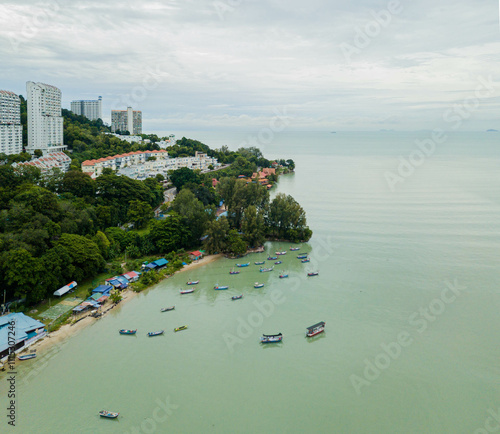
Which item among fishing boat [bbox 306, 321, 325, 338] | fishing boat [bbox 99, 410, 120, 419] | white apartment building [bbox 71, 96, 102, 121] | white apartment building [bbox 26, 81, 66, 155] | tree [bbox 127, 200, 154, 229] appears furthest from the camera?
white apartment building [bbox 71, 96, 102, 121]

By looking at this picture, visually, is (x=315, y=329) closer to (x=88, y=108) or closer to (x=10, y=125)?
(x=10, y=125)

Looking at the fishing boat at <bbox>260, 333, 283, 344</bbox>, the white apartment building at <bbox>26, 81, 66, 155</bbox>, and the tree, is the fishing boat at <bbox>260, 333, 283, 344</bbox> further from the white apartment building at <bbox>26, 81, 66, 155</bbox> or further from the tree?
the white apartment building at <bbox>26, 81, 66, 155</bbox>

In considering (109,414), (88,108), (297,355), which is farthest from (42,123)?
(297,355)

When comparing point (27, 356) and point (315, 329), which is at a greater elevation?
point (315, 329)

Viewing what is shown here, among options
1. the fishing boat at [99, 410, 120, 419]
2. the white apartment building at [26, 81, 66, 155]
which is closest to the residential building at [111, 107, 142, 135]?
the white apartment building at [26, 81, 66, 155]

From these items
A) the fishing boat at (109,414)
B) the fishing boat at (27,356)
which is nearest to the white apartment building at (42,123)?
the fishing boat at (27,356)

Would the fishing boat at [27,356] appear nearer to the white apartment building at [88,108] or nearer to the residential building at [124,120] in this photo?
the residential building at [124,120]
